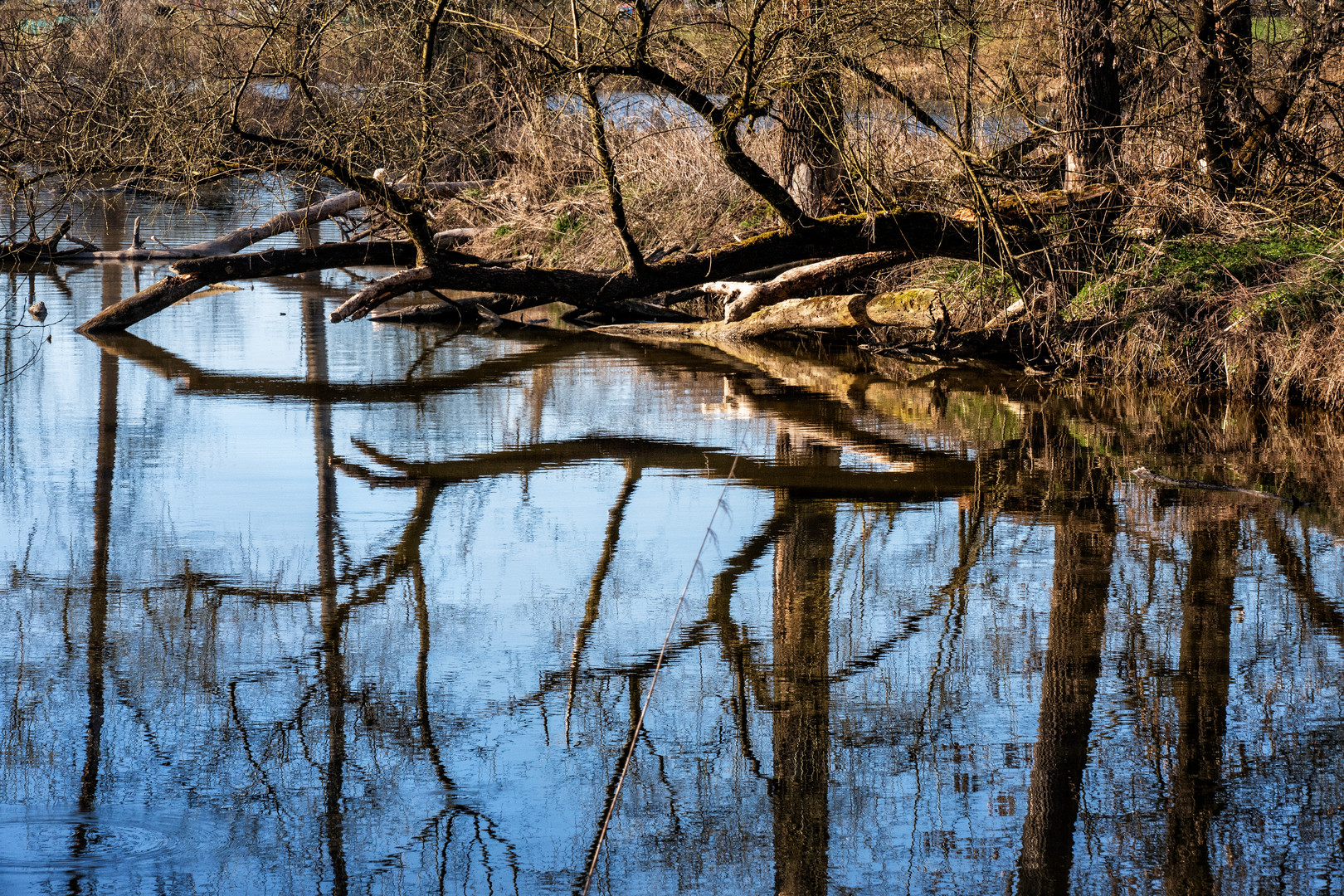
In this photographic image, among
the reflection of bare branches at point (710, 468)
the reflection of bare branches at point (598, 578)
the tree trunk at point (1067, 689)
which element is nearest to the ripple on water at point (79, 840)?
the reflection of bare branches at point (598, 578)

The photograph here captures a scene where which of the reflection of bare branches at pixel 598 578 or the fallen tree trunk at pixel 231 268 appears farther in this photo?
the fallen tree trunk at pixel 231 268

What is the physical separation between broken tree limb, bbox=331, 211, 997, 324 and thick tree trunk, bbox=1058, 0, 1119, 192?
1.23 meters

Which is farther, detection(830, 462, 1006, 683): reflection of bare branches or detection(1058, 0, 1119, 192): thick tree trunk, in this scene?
detection(1058, 0, 1119, 192): thick tree trunk

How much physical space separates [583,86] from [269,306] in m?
8.29

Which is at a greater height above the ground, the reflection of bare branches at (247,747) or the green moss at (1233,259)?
the green moss at (1233,259)

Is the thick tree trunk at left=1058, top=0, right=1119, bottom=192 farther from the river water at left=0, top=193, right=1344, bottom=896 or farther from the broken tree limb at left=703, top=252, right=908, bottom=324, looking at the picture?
the river water at left=0, top=193, right=1344, bottom=896

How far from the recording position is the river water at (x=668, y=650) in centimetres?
408

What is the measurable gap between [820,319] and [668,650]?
9.59m

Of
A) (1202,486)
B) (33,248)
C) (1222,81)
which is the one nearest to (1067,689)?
(1202,486)

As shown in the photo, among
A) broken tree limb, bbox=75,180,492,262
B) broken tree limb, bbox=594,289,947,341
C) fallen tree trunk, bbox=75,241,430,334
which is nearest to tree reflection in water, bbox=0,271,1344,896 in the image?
fallen tree trunk, bbox=75,241,430,334

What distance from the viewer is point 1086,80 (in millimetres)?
12586

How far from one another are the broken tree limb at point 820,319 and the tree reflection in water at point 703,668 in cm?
426

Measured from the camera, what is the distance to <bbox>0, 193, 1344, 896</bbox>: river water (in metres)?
4.08

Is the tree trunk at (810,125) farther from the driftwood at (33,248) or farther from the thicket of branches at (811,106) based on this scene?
the driftwood at (33,248)
